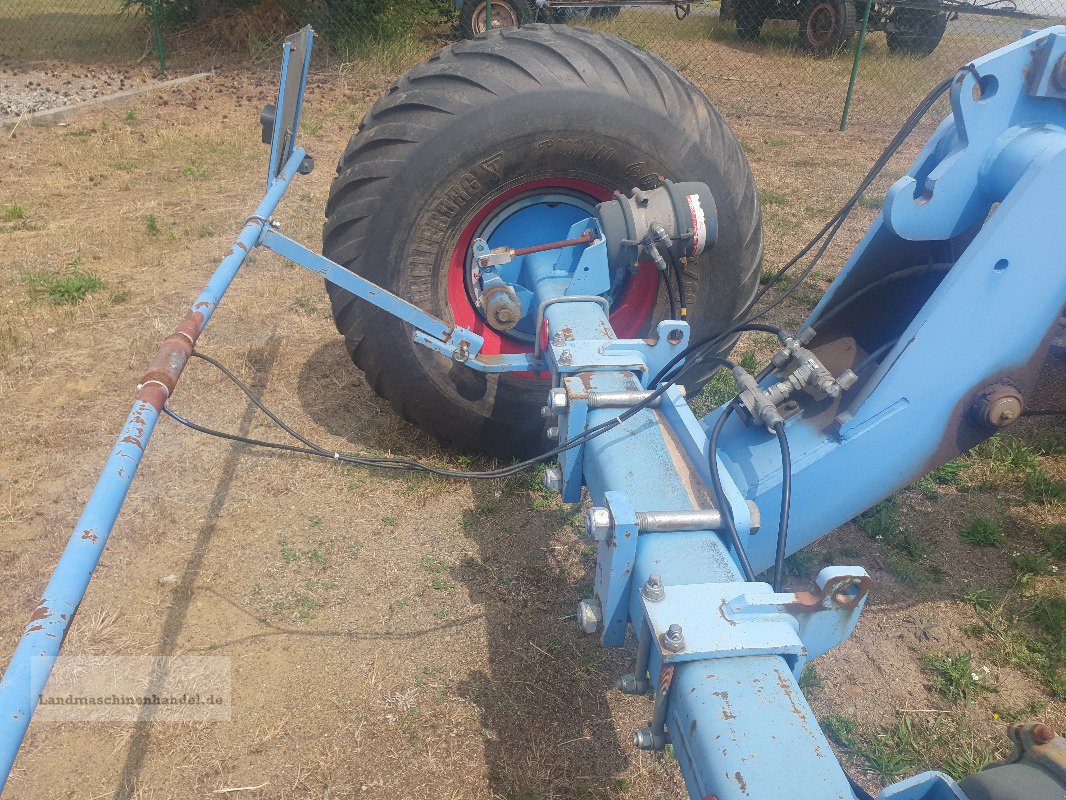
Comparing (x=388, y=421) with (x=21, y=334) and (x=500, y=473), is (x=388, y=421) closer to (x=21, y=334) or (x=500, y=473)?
(x=500, y=473)

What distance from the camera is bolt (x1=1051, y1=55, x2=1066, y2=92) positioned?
1.89 meters

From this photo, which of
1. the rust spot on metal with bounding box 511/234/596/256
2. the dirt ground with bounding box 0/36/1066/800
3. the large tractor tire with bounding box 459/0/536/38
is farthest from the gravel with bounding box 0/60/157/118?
the rust spot on metal with bounding box 511/234/596/256

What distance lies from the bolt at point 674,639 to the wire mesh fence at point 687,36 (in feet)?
29.8

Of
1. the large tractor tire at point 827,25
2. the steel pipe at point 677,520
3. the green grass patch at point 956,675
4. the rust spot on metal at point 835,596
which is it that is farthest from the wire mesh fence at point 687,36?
the rust spot on metal at point 835,596

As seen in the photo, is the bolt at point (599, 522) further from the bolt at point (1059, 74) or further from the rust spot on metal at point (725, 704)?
the bolt at point (1059, 74)

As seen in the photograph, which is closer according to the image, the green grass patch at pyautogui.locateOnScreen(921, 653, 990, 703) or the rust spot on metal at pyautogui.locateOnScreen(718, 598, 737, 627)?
the rust spot on metal at pyautogui.locateOnScreen(718, 598, 737, 627)

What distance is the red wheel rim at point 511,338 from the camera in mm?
3129

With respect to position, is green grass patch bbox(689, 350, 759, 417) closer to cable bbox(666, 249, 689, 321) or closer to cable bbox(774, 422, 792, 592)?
cable bbox(666, 249, 689, 321)

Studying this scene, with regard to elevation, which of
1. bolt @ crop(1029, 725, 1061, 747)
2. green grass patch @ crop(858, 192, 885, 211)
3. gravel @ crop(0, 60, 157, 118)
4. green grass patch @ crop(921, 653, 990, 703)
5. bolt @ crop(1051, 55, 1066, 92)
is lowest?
gravel @ crop(0, 60, 157, 118)

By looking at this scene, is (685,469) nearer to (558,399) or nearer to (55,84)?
(558,399)

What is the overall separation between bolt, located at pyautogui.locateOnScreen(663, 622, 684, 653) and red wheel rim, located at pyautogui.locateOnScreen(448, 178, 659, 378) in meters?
1.96

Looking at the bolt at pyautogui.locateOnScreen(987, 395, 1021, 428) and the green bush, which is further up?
the bolt at pyautogui.locateOnScreen(987, 395, 1021, 428)

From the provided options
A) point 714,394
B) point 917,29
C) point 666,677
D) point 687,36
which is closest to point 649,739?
point 666,677

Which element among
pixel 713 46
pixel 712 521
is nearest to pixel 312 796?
pixel 712 521
